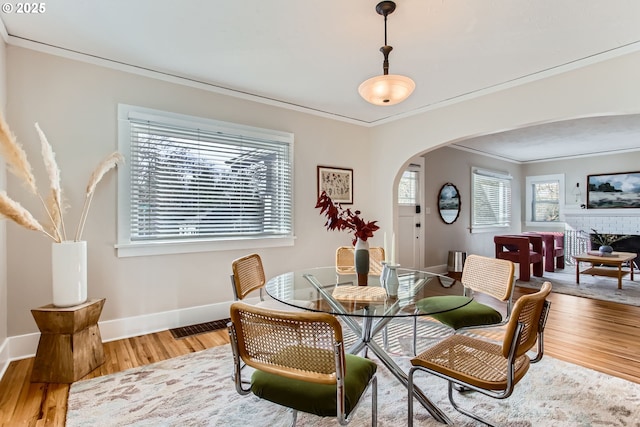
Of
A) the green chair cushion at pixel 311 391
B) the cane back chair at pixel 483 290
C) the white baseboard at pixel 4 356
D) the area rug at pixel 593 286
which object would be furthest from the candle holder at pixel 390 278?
the area rug at pixel 593 286

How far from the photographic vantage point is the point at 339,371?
115 cm

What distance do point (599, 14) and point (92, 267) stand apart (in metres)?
4.19

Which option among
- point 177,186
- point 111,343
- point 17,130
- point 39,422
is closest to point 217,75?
point 177,186

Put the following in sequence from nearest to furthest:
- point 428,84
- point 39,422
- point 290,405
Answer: point 290,405
point 39,422
point 428,84

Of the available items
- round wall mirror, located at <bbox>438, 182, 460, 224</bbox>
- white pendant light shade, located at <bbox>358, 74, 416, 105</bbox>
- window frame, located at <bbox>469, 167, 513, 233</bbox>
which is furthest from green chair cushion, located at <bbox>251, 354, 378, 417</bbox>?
window frame, located at <bbox>469, 167, 513, 233</bbox>

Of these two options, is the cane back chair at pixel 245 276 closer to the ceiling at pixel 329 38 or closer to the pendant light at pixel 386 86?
the pendant light at pixel 386 86

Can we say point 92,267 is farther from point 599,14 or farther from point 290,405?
point 599,14

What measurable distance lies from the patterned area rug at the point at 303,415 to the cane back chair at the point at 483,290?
0.45 meters

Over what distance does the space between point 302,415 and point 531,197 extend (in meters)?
8.48

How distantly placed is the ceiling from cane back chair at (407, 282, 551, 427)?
1.80m

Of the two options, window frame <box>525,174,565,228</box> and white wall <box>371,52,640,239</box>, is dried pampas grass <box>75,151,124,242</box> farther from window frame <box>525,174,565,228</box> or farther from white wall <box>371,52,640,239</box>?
window frame <box>525,174,565,228</box>

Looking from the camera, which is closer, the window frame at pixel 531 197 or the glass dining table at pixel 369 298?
the glass dining table at pixel 369 298

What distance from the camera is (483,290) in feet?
7.85

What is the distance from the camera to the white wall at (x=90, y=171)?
254cm
